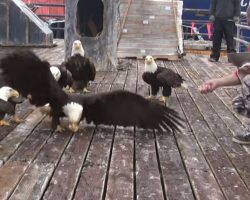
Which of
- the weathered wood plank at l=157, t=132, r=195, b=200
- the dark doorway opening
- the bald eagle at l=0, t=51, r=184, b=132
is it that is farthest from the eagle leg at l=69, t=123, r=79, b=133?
the dark doorway opening

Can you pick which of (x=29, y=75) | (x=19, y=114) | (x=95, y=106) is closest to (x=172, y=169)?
(x=95, y=106)

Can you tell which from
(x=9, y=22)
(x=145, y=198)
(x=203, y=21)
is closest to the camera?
(x=145, y=198)

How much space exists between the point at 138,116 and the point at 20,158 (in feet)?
4.42

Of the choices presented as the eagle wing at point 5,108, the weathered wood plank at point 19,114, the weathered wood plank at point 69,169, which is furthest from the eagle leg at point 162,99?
the eagle wing at point 5,108

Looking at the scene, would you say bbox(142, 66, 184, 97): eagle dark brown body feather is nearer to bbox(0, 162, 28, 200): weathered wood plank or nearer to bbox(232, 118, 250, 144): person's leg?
bbox(232, 118, 250, 144): person's leg

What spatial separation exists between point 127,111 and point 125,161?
3.13 ft

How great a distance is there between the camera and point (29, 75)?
15.1ft

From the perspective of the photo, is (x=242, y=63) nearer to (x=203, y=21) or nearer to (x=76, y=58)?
(x=76, y=58)

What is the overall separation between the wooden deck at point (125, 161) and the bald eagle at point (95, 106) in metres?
0.11

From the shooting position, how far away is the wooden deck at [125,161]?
342 centimetres

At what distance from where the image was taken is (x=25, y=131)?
4.92 m

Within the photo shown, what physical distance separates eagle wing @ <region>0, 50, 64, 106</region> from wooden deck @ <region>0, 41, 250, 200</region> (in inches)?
15.3

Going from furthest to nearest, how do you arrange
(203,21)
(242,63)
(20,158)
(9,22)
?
(203,21)
(9,22)
(242,63)
(20,158)

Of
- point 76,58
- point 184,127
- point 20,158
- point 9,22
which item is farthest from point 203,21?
point 20,158
